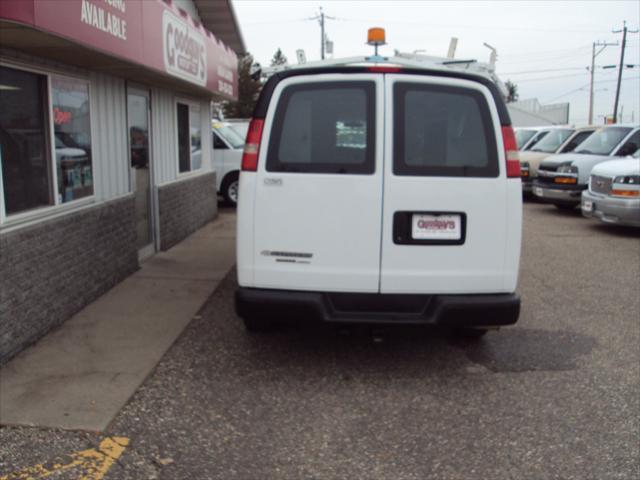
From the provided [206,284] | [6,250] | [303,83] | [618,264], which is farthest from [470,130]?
[618,264]

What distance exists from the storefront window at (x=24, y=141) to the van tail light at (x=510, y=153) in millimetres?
3664

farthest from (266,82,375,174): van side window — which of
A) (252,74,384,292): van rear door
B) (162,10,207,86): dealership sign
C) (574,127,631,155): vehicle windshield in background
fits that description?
(574,127,631,155): vehicle windshield in background

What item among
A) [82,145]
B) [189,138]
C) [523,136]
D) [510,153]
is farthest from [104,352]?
[523,136]

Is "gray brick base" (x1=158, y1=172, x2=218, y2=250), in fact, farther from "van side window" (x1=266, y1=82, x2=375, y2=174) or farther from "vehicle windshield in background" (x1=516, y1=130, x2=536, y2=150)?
"vehicle windshield in background" (x1=516, y1=130, x2=536, y2=150)

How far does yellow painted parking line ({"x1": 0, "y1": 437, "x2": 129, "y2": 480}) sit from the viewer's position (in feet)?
10.9

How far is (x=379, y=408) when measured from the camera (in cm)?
420

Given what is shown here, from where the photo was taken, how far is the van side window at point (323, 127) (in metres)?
4.24

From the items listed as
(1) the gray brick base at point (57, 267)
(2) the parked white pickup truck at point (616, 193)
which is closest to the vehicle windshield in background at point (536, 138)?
(2) the parked white pickup truck at point (616, 193)

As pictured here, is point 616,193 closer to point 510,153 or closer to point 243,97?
point 510,153

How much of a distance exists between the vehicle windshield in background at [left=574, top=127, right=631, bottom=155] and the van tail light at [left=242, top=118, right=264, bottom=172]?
36.7 ft

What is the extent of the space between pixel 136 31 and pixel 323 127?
8.92ft

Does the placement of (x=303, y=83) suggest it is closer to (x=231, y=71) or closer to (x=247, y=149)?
(x=247, y=149)

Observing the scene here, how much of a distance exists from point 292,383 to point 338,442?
2.88ft

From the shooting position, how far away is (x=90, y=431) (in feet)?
12.4
